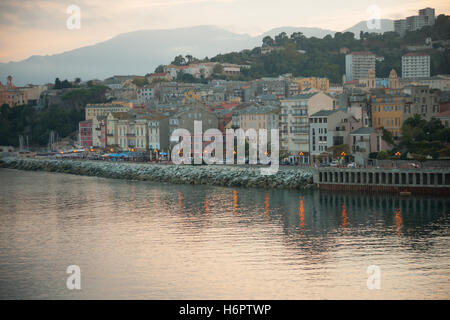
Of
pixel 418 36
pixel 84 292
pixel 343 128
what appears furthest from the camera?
pixel 418 36

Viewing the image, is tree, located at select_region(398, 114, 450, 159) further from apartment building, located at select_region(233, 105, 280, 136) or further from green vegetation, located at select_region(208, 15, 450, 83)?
green vegetation, located at select_region(208, 15, 450, 83)

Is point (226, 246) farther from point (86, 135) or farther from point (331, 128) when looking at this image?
point (86, 135)

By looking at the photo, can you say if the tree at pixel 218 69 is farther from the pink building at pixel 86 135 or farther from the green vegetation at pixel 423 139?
the green vegetation at pixel 423 139

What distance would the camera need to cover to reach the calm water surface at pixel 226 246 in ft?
59.6

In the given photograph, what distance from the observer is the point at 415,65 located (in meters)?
90.9

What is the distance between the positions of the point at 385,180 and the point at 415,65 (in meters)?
59.9

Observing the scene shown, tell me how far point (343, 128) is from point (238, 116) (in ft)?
38.8

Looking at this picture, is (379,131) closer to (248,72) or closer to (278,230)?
(278,230)

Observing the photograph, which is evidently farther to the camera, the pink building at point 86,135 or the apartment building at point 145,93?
the apartment building at point 145,93

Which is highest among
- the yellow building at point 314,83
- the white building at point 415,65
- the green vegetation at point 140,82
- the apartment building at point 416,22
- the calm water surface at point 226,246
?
the apartment building at point 416,22

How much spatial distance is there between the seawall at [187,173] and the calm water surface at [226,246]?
262cm

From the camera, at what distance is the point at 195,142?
5334cm

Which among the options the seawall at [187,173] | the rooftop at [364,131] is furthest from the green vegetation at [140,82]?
the rooftop at [364,131]
